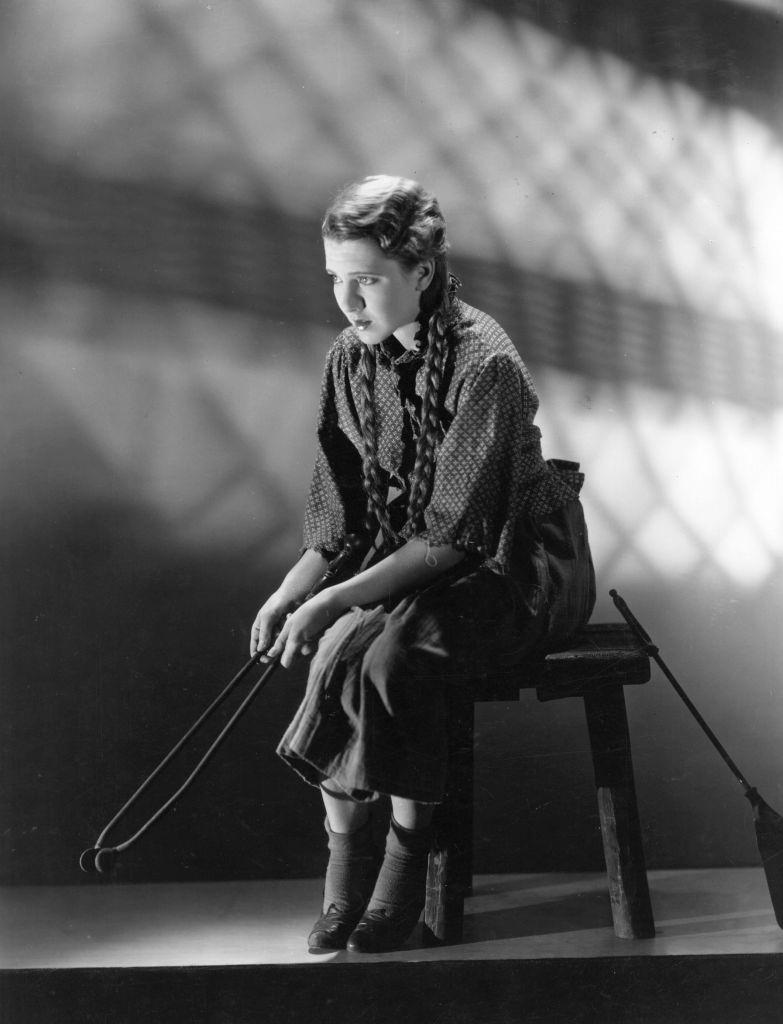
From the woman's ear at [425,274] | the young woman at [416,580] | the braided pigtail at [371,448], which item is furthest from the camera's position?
the braided pigtail at [371,448]

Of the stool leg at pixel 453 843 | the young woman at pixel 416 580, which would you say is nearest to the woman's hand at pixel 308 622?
the young woman at pixel 416 580

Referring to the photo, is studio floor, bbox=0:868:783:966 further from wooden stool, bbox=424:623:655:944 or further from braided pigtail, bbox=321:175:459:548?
braided pigtail, bbox=321:175:459:548

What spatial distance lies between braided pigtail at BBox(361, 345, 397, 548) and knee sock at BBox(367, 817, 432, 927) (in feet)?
1.53

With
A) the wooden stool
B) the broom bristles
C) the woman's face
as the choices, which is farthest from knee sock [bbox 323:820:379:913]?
the woman's face

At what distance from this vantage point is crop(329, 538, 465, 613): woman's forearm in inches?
67.9

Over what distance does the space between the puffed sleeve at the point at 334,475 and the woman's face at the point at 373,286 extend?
148mm

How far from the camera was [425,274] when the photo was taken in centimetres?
179

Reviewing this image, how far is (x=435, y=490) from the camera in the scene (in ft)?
5.72

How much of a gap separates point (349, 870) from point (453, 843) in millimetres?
174

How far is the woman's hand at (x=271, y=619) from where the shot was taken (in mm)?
1868

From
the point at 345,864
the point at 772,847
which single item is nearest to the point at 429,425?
the point at 345,864

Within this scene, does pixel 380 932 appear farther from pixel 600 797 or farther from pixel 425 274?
pixel 425 274

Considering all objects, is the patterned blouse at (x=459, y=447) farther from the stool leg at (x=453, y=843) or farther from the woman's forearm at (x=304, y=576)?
the stool leg at (x=453, y=843)

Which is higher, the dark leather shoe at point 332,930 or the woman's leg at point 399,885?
the woman's leg at point 399,885
